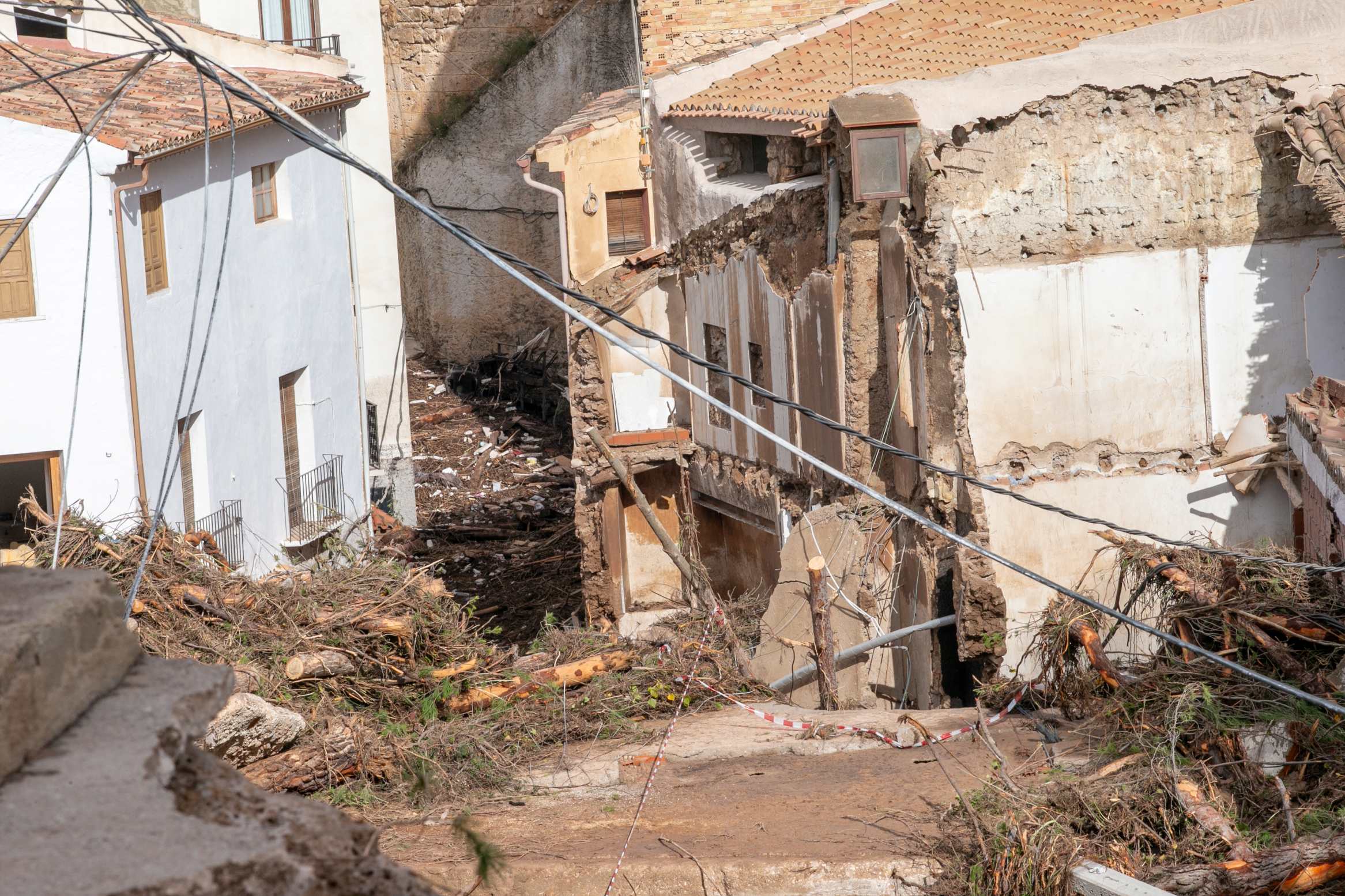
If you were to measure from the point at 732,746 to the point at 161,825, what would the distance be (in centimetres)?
743

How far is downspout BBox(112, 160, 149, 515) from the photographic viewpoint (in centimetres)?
1430

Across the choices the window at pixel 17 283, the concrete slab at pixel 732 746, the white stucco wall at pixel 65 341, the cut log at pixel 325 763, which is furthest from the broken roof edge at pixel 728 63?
the cut log at pixel 325 763

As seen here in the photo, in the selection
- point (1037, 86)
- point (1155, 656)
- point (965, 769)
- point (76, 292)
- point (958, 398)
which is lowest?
point (965, 769)

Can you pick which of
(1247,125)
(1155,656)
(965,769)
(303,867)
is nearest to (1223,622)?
(1155,656)

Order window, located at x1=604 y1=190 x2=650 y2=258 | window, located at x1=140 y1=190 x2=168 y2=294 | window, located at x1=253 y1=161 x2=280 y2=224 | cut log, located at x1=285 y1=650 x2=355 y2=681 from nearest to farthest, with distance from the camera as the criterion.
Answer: cut log, located at x1=285 y1=650 x2=355 y2=681 < window, located at x1=140 y1=190 x2=168 y2=294 < window, located at x1=604 y1=190 x2=650 y2=258 < window, located at x1=253 y1=161 x2=280 y2=224

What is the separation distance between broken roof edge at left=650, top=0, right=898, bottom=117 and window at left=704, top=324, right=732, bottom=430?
2.79 m

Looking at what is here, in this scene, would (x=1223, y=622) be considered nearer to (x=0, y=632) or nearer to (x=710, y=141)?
(x=0, y=632)

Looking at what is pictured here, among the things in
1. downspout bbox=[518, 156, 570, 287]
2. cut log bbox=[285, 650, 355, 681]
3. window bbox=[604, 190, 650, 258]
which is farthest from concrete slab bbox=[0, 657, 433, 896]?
window bbox=[604, 190, 650, 258]

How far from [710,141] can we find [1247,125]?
625 centimetres

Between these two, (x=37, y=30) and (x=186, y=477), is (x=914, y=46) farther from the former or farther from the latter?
(x=37, y=30)

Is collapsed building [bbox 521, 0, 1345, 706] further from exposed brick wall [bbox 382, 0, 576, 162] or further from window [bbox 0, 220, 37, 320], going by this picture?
exposed brick wall [bbox 382, 0, 576, 162]

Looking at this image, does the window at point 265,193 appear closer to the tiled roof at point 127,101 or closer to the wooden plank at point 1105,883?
the tiled roof at point 127,101

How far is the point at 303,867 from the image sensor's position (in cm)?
232

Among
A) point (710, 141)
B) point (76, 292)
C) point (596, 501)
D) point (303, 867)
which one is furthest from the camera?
point (596, 501)
